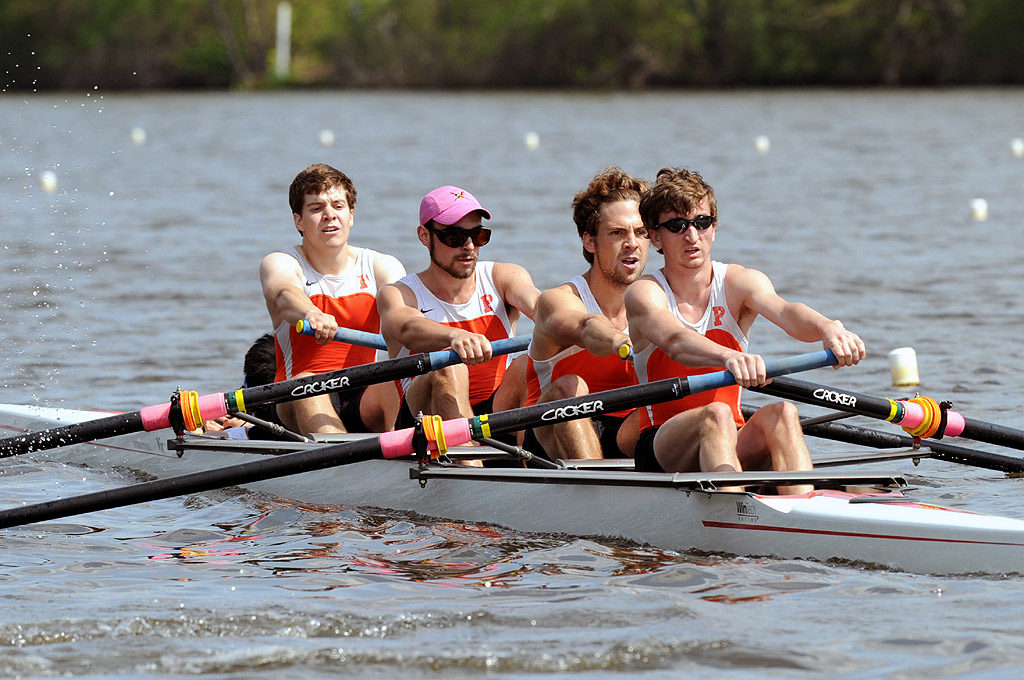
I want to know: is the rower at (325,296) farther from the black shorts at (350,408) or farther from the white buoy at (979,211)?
the white buoy at (979,211)

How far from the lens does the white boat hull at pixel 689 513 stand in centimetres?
520

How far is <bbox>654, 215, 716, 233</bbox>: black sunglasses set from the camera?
221 inches

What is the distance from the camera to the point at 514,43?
52.7m

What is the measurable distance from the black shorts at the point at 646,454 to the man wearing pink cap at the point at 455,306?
822mm

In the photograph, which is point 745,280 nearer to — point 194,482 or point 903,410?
point 903,410

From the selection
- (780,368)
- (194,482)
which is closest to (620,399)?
(780,368)

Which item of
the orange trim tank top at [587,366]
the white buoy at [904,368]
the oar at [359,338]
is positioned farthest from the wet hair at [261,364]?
the white buoy at [904,368]

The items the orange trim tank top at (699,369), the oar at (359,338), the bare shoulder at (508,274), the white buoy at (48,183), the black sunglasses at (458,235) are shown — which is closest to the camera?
the orange trim tank top at (699,369)

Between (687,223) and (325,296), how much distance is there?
2495 mm

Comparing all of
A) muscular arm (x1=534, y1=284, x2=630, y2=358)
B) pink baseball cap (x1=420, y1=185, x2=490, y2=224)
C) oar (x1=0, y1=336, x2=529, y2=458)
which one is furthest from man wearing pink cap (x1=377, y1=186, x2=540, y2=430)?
muscular arm (x1=534, y1=284, x2=630, y2=358)

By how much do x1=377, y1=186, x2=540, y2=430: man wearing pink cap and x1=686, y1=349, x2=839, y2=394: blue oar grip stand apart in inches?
49.4

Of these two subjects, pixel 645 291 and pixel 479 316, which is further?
pixel 479 316

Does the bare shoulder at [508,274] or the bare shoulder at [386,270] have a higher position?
the bare shoulder at [386,270]

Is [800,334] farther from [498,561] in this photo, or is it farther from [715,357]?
[498,561]
